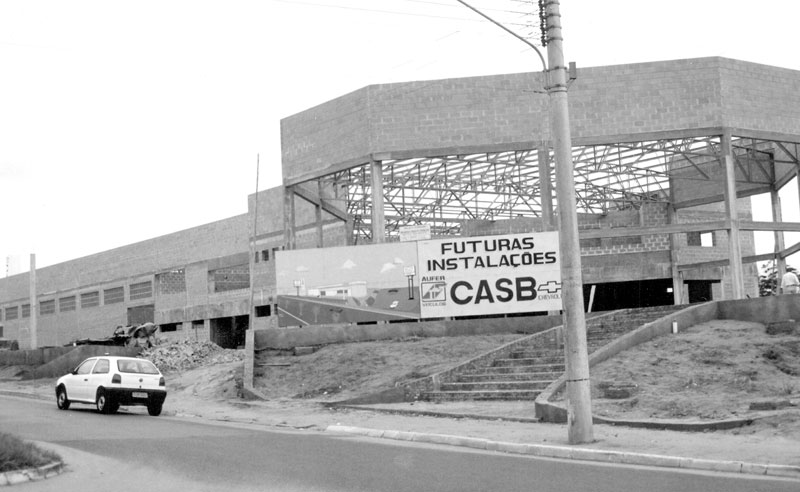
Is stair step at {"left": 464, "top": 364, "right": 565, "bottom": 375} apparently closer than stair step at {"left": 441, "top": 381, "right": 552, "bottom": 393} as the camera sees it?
No

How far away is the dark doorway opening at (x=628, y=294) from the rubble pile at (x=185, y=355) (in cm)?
2235

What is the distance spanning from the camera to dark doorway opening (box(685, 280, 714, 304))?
2028 inches

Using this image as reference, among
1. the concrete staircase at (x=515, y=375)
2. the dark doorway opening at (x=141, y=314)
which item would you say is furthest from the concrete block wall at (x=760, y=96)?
the dark doorway opening at (x=141, y=314)

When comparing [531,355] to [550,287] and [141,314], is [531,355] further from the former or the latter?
[141,314]

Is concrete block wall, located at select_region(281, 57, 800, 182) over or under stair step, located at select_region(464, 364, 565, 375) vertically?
over

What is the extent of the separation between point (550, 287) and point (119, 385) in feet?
46.5

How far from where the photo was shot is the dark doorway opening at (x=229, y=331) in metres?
53.9

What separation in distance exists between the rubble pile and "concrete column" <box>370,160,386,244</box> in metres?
7.35

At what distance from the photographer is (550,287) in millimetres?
29875

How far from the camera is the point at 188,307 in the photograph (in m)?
56.1

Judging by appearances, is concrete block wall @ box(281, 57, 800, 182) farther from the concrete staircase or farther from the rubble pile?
the concrete staircase

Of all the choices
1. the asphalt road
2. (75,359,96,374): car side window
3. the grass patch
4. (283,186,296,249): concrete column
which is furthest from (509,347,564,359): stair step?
(283,186,296,249): concrete column

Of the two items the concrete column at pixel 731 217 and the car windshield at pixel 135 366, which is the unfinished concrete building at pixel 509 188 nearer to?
the concrete column at pixel 731 217

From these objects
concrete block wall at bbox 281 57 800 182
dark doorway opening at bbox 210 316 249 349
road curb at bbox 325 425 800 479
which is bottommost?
road curb at bbox 325 425 800 479
